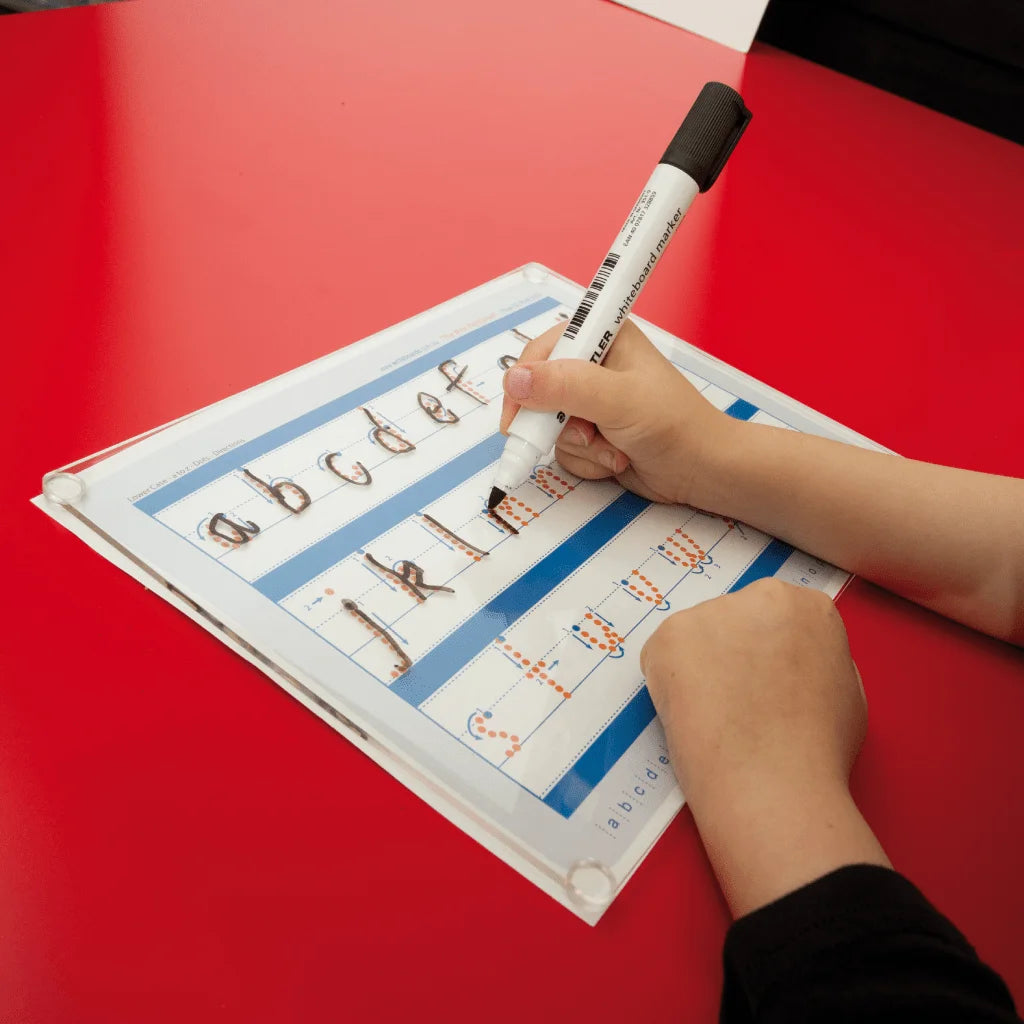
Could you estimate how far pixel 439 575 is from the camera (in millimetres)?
467

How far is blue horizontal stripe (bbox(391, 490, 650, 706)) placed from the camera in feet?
1.37

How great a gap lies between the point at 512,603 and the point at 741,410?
257 mm

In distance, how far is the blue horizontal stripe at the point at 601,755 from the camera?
15.4 inches

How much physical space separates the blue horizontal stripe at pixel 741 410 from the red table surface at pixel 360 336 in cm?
5

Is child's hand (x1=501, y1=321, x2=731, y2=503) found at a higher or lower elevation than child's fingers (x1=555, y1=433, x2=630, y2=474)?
higher

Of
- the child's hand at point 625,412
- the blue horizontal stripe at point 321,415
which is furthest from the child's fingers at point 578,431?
the blue horizontal stripe at point 321,415

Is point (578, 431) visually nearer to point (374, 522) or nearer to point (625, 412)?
point (625, 412)

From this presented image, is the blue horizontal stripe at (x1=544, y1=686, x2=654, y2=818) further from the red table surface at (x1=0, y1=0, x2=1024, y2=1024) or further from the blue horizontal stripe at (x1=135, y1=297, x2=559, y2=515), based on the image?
the blue horizontal stripe at (x1=135, y1=297, x2=559, y2=515)

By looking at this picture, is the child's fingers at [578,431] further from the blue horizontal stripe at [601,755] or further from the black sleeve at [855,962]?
the black sleeve at [855,962]

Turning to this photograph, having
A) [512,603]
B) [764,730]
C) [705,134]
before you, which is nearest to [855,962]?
[764,730]

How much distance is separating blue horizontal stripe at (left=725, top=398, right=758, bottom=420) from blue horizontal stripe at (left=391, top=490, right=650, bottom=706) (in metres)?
0.11

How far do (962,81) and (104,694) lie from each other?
1.24 meters

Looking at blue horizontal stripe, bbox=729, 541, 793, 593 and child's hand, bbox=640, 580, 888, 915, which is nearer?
child's hand, bbox=640, 580, 888, 915

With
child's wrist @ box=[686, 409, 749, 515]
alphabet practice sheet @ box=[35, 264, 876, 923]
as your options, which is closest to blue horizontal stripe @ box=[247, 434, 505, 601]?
alphabet practice sheet @ box=[35, 264, 876, 923]
